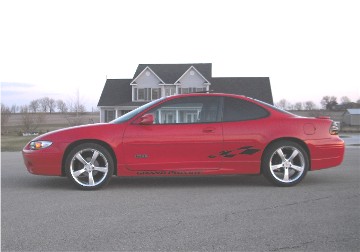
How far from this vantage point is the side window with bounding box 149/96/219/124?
6020 mm

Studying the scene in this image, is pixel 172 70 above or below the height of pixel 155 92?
above

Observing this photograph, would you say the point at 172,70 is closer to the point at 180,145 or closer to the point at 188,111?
the point at 188,111

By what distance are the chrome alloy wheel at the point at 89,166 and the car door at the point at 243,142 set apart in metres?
1.81

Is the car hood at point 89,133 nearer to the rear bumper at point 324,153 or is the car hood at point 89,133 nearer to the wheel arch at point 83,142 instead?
the wheel arch at point 83,142

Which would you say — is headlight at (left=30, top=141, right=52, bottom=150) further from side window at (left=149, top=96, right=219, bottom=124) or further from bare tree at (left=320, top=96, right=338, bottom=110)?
bare tree at (left=320, top=96, right=338, bottom=110)

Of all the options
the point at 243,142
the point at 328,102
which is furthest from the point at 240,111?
the point at 328,102

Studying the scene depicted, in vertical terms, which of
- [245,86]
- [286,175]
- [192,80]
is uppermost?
[192,80]

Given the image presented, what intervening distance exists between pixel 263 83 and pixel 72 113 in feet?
90.4

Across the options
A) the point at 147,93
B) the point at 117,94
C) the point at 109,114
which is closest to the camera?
the point at 147,93

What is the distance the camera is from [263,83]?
131 ft

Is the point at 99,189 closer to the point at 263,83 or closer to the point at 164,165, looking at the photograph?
the point at 164,165

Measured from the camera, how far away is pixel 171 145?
19.1ft

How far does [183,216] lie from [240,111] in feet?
7.81

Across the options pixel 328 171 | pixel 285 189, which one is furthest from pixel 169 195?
pixel 328 171
